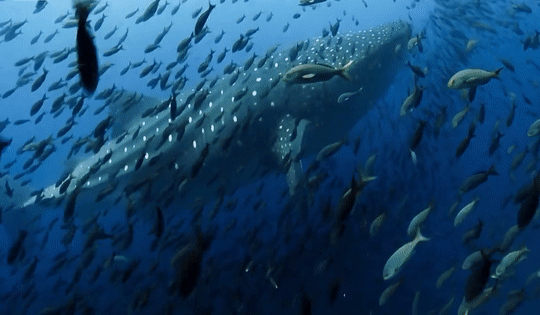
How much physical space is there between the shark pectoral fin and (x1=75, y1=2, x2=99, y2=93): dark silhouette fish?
5.71 meters

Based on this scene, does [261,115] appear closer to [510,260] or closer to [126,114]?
[126,114]

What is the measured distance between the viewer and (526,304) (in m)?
14.8

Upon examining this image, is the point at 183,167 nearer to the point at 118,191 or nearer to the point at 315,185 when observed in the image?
the point at 118,191

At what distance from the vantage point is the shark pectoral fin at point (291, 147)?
757 cm

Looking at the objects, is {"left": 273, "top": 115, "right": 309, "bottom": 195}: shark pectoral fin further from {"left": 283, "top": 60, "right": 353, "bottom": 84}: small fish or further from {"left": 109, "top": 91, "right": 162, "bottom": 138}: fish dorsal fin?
{"left": 109, "top": 91, "right": 162, "bottom": 138}: fish dorsal fin

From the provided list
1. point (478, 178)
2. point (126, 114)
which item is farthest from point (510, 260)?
point (126, 114)

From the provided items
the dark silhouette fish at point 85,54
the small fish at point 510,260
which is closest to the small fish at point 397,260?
the small fish at point 510,260

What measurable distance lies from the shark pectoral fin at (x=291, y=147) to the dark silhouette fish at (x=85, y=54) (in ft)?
18.7

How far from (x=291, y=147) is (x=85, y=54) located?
6.29 m

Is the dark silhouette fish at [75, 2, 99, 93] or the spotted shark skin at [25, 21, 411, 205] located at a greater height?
the dark silhouette fish at [75, 2, 99, 93]

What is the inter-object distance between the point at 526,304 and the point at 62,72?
198ft

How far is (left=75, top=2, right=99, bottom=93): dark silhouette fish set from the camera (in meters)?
1.91

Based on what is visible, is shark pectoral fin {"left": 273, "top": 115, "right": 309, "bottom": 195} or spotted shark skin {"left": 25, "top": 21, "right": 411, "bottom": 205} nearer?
shark pectoral fin {"left": 273, "top": 115, "right": 309, "bottom": 195}

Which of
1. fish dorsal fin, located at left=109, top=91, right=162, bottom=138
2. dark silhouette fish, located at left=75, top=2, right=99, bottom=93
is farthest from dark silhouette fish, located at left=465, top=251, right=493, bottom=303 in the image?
fish dorsal fin, located at left=109, top=91, right=162, bottom=138
